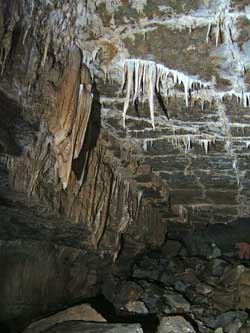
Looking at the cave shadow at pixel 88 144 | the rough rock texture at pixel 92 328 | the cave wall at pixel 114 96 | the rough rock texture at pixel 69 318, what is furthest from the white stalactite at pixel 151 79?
the rough rock texture at pixel 69 318

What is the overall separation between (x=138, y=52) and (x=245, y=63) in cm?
97

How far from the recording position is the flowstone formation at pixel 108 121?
9.96 feet

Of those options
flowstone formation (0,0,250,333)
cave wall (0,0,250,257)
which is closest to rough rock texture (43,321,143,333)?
flowstone formation (0,0,250,333)

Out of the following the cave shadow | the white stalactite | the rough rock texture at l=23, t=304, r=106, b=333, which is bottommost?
the rough rock texture at l=23, t=304, r=106, b=333

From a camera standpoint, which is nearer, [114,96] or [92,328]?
[114,96]

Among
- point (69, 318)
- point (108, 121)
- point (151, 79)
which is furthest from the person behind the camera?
point (69, 318)

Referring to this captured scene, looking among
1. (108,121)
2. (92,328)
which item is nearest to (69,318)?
(92,328)

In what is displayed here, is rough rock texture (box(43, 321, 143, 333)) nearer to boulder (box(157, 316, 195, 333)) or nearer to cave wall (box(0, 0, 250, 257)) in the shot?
boulder (box(157, 316, 195, 333))

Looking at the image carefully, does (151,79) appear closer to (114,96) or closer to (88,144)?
(114,96)

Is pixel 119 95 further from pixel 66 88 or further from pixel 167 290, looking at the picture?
pixel 167 290

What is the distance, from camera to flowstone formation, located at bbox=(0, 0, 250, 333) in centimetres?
304

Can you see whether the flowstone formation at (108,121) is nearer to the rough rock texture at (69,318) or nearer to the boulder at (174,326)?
the boulder at (174,326)

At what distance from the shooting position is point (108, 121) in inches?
192

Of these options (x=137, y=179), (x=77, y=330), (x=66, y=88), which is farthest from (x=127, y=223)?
(x=66, y=88)
